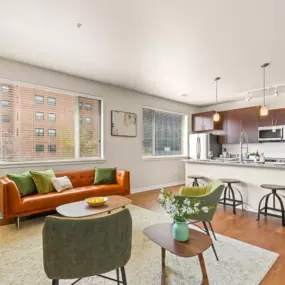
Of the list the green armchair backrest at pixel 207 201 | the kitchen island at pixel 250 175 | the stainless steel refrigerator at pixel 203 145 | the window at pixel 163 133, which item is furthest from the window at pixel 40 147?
the stainless steel refrigerator at pixel 203 145

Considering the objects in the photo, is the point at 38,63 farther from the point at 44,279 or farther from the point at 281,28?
the point at 281,28

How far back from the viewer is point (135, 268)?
1.98 meters

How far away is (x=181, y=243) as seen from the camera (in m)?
1.64

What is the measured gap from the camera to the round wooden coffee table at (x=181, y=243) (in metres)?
1.52

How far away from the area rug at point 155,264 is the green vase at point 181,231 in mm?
462

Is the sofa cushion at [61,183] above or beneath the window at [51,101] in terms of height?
beneath

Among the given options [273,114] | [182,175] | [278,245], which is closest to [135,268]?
[278,245]

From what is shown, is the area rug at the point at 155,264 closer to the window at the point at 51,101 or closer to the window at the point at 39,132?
the window at the point at 39,132

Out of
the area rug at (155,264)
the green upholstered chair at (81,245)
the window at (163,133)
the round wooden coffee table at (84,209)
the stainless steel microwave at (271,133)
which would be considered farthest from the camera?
the window at (163,133)

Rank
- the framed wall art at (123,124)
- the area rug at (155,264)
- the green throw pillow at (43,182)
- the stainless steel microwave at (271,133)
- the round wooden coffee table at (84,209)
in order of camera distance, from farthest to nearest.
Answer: the stainless steel microwave at (271,133), the framed wall art at (123,124), the green throw pillow at (43,182), the round wooden coffee table at (84,209), the area rug at (155,264)

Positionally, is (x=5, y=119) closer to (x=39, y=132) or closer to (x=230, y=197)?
(x=39, y=132)

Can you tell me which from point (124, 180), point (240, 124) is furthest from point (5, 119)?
Answer: point (240, 124)

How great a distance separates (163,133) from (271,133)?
3.02 m

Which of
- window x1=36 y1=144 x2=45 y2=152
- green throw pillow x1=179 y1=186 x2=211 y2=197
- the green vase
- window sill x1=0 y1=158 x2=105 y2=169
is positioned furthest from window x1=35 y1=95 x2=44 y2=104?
the green vase
